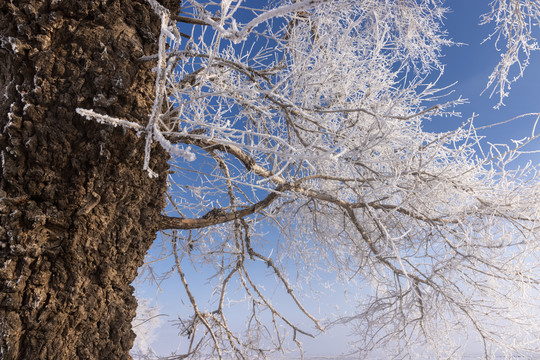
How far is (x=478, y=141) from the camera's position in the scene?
8.29ft

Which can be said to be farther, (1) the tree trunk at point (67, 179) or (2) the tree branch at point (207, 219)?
(2) the tree branch at point (207, 219)

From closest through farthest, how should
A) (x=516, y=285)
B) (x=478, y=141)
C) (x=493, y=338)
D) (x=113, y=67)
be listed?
(x=113, y=67) < (x=478, y=141) < (x=516, y=285) < (x=493, y=338)

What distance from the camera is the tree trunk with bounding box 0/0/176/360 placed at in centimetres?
152

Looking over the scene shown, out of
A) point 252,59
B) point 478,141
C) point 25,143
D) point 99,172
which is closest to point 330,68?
point 252,59

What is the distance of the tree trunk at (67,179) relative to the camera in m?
1.52

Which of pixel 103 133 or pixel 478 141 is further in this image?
pixel 478 141

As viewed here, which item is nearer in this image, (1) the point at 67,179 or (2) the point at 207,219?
(1) the point at 67,179

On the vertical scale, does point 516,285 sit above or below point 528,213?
below

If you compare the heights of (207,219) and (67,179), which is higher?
(207,219)

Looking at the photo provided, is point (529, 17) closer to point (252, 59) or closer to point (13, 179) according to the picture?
point (252, 59)

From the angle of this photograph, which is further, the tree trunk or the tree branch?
the tree branch

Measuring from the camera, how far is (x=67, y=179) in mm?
1636

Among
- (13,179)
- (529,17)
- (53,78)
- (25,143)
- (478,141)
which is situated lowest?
(13,179)

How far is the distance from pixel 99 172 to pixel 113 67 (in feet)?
1.49
